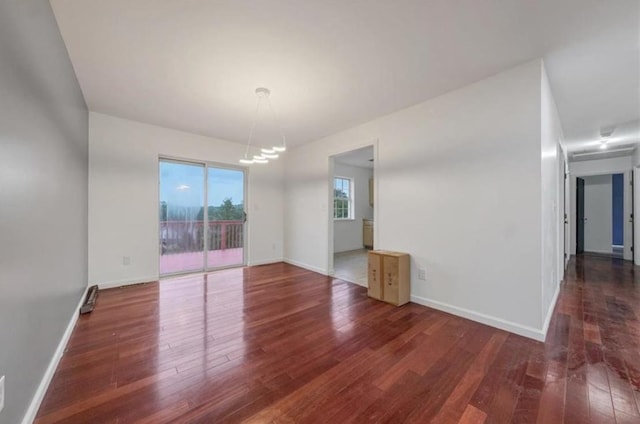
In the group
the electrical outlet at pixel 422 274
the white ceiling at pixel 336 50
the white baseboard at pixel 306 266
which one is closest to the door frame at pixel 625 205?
the white ceiling at pixel 336 50

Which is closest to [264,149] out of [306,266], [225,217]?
[225,217]

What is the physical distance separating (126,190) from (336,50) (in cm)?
370

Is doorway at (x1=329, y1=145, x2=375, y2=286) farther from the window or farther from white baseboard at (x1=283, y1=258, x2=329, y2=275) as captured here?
white baseboard at (x1=283, y1=258, x2=329, y2=275)

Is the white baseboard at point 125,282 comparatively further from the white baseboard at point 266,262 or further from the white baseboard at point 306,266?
the white baseboard at point 306,266

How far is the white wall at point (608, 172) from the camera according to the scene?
226 inches

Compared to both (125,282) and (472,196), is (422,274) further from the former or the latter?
(125,282)

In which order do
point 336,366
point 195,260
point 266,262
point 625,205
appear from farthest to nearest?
1. point 625,205
2. point 266,262
3. point 195,260
4. point 336,366

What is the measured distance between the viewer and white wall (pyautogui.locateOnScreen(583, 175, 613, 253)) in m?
6.83

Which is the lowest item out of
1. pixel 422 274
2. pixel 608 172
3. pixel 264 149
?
pixel 422 274

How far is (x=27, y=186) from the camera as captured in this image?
4.72ft

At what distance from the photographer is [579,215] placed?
6.52 metres

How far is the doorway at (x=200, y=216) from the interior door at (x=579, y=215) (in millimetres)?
8278

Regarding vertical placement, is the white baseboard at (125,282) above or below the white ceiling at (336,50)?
below

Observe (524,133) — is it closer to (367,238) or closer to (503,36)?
(503,36)
